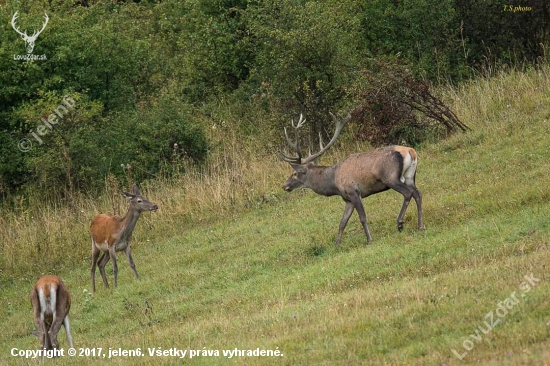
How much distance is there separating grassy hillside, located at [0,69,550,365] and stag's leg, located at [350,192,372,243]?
250mm

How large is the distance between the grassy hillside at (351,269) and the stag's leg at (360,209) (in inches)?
9.8

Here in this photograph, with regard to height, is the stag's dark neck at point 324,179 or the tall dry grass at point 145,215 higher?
the stag's dark neck at point 324,179

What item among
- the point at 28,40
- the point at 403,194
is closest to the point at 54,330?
the point at 403,194

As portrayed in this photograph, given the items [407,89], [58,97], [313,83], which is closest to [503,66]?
[407,89]

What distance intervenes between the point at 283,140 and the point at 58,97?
18.7ft

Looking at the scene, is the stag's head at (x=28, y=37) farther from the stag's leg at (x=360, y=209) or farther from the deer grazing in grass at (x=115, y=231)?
the stag's leg at (x=360, y=209)

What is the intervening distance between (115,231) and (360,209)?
4709 mm

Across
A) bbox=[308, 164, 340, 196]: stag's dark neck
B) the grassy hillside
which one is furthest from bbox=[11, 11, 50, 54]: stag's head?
bbox=[308, 164, 340, 196]: stag's dark neck

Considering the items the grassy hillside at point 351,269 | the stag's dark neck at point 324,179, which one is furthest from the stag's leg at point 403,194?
the stag's dark neck at point 324,179

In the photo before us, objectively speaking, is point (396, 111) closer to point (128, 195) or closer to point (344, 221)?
point (344, 221)

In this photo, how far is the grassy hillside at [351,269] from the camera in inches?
369

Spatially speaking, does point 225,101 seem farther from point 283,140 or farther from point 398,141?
point 398,141

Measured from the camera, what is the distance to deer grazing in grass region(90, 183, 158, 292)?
1688 cm

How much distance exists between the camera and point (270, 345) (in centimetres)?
994
